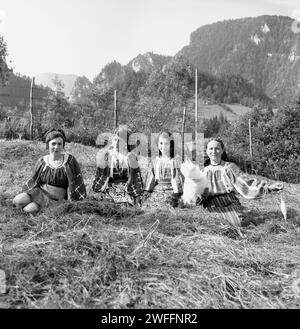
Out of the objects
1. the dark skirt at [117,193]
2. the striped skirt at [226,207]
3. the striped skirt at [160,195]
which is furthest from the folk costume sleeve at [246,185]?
the dark skirt at [117,193]

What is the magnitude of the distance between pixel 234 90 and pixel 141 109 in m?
90.5

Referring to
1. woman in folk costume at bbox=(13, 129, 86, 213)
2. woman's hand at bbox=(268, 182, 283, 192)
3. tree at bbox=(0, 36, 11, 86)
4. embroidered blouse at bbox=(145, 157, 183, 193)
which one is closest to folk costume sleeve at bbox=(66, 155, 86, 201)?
woman in folk costume at bbox=(13, 129, 86, 213)

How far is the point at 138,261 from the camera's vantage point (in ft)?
8.99

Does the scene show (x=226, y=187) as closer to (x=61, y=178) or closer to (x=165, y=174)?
(x=165, y=174)

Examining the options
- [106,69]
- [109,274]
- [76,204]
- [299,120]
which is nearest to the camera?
[109,274]

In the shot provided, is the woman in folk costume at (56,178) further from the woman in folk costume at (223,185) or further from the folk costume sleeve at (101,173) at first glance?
the woman in folk costume at (223,185)

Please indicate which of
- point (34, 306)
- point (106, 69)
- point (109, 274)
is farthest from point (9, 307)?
point (106, 69)

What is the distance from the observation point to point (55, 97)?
113ft

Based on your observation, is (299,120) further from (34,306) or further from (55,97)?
(34,306)

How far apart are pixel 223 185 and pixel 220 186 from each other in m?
0.04

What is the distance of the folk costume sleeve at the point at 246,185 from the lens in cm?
499

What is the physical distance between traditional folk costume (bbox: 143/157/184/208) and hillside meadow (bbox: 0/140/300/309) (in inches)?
50.9

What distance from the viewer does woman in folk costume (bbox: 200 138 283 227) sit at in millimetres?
4980

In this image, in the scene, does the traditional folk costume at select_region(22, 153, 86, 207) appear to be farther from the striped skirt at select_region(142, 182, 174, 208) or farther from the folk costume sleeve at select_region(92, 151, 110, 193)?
the striped skirt at select_region(142, 182, 174, 208)
